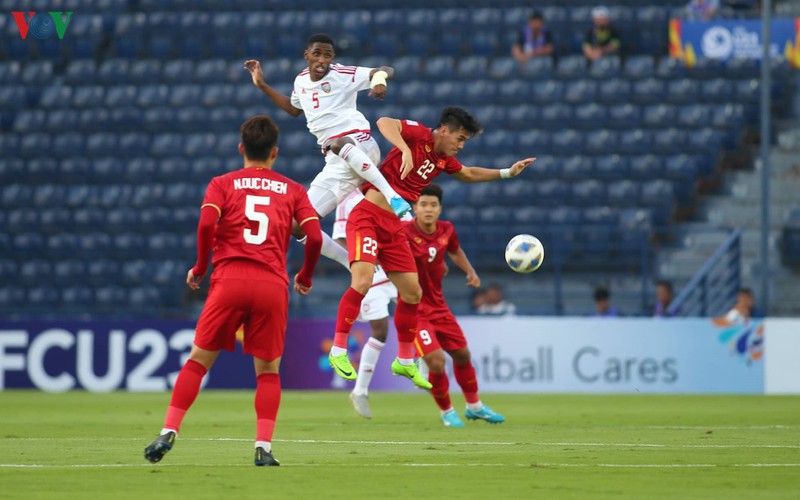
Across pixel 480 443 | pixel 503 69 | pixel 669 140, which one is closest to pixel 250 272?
pixel 480 443

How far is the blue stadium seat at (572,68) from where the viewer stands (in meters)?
25.5

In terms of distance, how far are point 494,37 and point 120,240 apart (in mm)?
8192

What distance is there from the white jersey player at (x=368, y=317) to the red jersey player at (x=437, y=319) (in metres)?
0.61

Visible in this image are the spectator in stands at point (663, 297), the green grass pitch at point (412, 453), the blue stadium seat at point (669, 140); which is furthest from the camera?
the blue stadium seat at point (669, 140)

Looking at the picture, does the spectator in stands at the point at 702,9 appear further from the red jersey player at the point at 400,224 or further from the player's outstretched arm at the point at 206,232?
the player's outstretched arm at the point at 206,232

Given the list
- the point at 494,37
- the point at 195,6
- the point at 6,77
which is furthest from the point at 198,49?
the point at 494,37

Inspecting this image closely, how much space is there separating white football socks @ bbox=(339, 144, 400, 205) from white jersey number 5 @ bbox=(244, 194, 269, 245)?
315cm

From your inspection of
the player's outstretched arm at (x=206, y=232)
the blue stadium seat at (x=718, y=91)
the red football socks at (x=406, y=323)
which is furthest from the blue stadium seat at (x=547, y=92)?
the player's outstretched arm at (x=206, y=232)

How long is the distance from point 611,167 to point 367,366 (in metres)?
11.1

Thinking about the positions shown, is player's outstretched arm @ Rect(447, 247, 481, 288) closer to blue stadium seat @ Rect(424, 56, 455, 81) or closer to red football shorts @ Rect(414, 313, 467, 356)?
red football shorts @ Rect(414, 313, 467, 356)

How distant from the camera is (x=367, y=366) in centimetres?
1414

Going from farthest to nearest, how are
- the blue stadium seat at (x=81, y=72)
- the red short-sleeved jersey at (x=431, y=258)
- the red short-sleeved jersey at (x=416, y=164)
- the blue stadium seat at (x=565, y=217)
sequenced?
the blue stadium seat at (x=81, y=72), the blue stadium seat at (x=565, y=217), the red short-sleeved jersey at (x=431, y=258), the red short-sleeved jersey at (x=416, y=164)

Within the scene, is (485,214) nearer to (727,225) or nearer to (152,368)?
(727,225)

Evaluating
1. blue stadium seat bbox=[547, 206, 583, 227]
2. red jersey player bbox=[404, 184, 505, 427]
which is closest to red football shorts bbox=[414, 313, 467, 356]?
red jersey player bbox=[404, 184, 505, 427]
